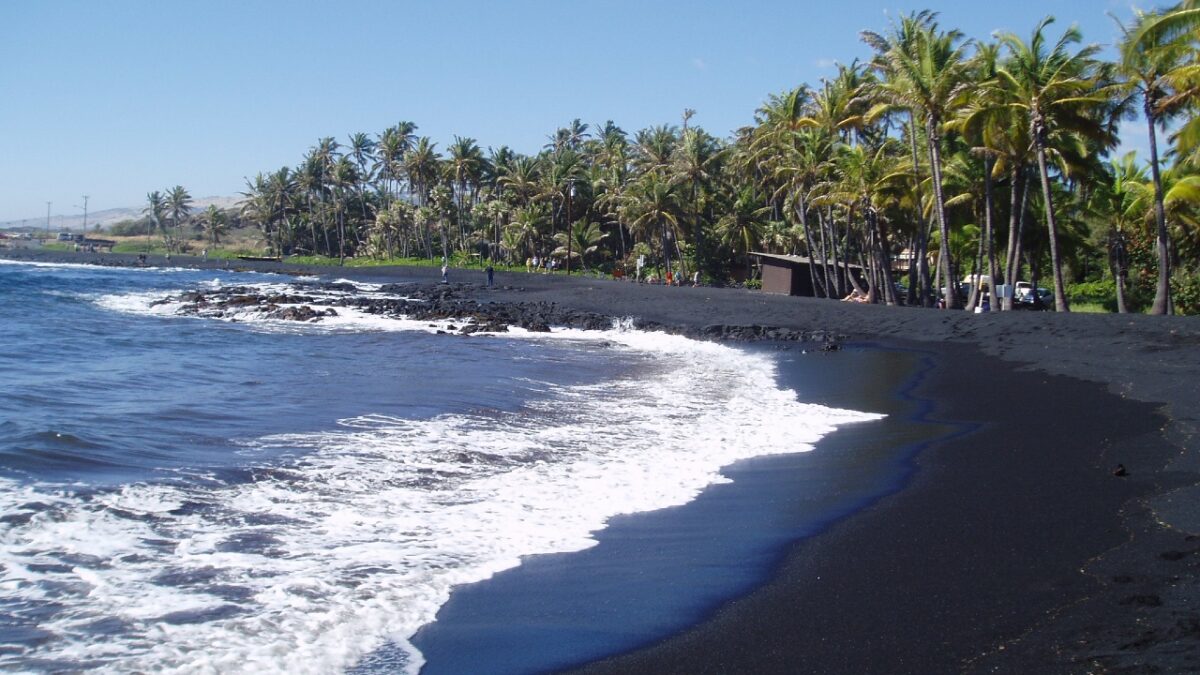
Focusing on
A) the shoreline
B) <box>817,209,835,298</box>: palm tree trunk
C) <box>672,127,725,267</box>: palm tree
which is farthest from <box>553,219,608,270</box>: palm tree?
the shoreline

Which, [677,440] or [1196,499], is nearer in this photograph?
[1196,499]

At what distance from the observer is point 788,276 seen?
42594 millimetres

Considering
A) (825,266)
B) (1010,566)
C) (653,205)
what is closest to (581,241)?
(653,205)

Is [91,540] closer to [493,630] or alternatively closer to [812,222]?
[493,630]

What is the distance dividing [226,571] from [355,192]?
315 ft

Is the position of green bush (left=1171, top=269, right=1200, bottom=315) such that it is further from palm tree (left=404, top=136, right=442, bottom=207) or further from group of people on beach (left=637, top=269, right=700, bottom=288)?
palm tree (left=404, top=136, right=442, bottom=207)

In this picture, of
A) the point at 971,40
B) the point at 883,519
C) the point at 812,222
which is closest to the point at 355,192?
the point at 812,222

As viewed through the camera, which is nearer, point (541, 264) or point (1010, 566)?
point (1010, 566)

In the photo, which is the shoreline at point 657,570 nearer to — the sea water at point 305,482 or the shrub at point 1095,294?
the sea water at point 305,482

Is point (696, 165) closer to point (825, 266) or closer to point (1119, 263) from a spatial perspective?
point (825, 266)

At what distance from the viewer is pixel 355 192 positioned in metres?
97.4

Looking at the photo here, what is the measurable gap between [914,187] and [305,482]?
96.5 feet

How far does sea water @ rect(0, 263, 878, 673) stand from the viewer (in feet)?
17.2

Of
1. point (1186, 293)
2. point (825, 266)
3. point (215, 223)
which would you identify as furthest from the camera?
point (215, 223)
